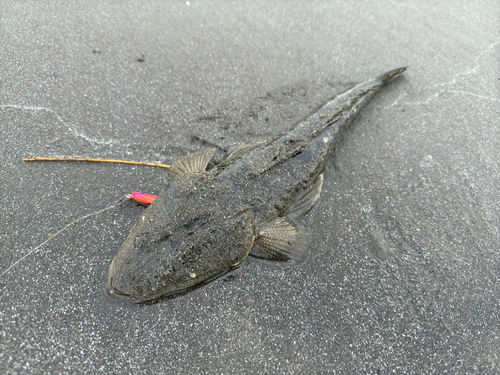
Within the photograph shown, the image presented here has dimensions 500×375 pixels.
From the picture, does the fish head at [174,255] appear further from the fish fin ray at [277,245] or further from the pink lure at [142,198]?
the pink lure at [142,198]

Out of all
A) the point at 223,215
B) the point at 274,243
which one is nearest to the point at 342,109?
the point at 274,243

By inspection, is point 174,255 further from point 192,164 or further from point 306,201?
point 306,201

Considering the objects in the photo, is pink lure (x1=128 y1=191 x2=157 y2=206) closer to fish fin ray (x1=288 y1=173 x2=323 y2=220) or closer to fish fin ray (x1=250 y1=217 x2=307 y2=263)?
fish fin ray (x1=250 y1=217 x2=307 y2=263)

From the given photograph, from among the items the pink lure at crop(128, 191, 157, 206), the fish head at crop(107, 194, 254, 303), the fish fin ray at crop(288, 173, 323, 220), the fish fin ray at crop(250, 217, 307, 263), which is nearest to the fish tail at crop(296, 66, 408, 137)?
the fish fin ray at crop(288, 173, 323, 220)

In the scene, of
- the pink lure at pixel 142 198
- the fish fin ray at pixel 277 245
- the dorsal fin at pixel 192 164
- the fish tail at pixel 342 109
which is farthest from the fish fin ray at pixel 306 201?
the pink lure at pixel 142 198

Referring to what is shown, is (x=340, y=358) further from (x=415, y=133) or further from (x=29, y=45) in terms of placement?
(x=29, y=45)

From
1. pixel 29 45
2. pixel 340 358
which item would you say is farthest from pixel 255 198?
pixel 29 45
